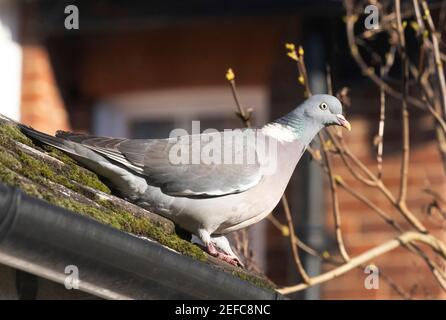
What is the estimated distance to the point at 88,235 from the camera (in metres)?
3.39

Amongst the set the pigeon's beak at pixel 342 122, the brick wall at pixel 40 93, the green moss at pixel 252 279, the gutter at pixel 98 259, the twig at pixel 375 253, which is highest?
the brick wall at pixel 40 93

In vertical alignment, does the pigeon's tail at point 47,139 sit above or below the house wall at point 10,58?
below

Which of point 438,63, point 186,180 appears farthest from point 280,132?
point 438,63

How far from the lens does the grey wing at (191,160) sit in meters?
4.57

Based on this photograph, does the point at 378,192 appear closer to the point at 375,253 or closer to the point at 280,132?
the point at 375,253

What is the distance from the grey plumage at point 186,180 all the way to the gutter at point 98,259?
67cm

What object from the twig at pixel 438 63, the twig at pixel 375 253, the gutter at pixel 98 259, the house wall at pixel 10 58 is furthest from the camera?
the house wall at pixel 10 58

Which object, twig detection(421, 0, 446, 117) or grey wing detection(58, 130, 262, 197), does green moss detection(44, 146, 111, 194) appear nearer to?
grey wing detection(58, 130, 262, 197)

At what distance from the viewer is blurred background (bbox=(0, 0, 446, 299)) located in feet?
27.9

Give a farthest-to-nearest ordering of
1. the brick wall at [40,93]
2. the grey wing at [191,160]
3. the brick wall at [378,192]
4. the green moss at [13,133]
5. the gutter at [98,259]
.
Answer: the brick wall at [40,93], the brick wall at [378,192], the grey wing at [191,160], the green moss at [13,133], the gutter at [98,259]

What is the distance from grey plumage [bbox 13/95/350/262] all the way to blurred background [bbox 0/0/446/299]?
3.30m

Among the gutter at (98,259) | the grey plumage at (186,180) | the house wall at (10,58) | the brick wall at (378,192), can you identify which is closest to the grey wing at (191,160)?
the grey plumage at (186,180)

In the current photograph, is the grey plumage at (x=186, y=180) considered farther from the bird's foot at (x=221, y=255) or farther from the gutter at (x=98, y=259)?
the gutter at (x=98, y=259)

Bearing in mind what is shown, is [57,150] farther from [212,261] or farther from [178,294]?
[178,294]
